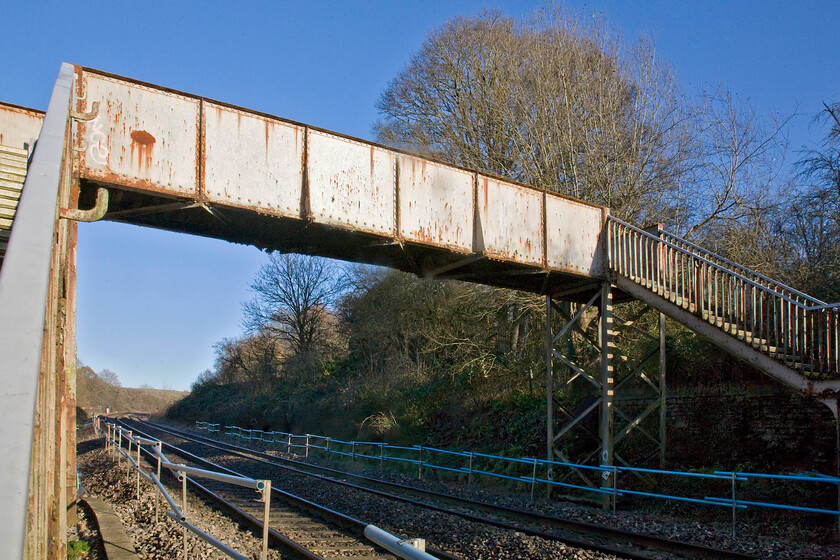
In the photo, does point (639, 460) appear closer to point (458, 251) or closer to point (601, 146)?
point (458, 251)

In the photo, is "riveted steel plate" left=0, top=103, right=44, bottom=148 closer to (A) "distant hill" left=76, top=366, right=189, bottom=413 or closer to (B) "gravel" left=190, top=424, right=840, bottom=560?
(B) "gravel" left=190, top=424, right=840, bottom=560

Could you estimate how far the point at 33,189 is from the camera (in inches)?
124

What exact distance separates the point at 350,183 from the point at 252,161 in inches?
67.4

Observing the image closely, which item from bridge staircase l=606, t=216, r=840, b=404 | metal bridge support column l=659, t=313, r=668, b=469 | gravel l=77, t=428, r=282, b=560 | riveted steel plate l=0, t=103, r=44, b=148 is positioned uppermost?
riveted steel plate l=0, t=103, r=44, b=148

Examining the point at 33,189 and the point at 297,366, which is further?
the point at 297,366

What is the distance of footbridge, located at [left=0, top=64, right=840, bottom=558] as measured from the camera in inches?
349

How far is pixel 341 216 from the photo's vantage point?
36.6 ft

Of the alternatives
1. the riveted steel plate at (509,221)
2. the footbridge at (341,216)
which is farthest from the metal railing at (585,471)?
the riveted steel plate at (509,221)

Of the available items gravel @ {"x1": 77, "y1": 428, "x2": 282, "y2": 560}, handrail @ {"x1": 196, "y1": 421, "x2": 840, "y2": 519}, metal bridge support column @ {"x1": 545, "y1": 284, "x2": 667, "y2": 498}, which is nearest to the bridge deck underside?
metal bridge support column @ {"x1": 545, "y1": 284, "x2": 667, "y2": 498}

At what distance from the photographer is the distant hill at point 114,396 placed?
217 ft

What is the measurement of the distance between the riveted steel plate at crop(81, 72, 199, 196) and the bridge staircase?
8.93 metres

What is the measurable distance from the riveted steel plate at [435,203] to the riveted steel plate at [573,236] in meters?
2.14

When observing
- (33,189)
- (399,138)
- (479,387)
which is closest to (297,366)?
(399,138)

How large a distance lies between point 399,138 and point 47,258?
96.7ft
